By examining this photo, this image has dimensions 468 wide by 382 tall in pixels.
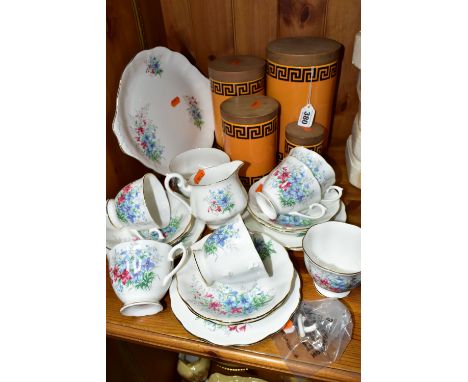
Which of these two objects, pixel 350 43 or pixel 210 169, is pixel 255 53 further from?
pixel 210 169

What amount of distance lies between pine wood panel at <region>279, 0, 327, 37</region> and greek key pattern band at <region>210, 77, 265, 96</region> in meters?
0.16

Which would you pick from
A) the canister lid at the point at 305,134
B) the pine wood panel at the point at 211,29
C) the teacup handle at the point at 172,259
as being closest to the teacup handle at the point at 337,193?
the canister lid at the point at 305,134

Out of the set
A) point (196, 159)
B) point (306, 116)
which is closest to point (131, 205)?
point (196, 159)

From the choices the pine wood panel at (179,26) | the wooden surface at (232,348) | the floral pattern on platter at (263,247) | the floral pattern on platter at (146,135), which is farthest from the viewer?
the pine wood panel at (179,26)

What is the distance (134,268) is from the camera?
64cm

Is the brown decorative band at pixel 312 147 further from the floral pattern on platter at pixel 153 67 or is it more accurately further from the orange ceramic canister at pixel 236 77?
the floral pattern on platter at pixel 153 67

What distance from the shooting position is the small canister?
2.70ft

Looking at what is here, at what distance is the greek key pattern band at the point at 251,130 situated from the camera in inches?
31.6

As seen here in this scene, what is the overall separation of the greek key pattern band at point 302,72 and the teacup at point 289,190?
0.63ft

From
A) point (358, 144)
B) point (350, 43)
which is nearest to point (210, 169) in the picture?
point (358, 144)

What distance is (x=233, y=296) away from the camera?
2.15 ft

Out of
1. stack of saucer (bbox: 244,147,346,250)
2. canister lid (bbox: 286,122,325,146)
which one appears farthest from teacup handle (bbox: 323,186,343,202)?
canister lid (bbox: 286,122,325,146)

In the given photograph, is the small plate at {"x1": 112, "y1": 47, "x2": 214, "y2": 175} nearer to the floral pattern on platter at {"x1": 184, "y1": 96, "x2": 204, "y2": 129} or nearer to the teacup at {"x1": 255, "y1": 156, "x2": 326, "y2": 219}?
the floral pattern on platter at {"x1": 184, "y1": 96, "x2": 204, "y2": 129}

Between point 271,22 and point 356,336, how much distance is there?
74 centimetres
